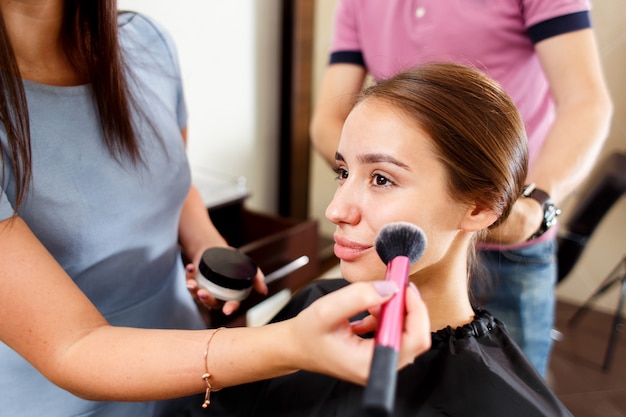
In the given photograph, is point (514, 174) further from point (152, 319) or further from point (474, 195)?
point (152, 319)

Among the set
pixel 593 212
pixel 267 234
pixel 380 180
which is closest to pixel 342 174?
pixel 380 180

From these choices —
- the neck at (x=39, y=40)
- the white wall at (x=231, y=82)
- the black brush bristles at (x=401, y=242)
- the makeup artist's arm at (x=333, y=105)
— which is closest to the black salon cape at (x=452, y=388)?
the black brush bristles at (x=401, y=242)

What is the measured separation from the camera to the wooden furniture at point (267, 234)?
1693 mm

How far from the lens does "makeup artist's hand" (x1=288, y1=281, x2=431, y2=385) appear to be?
450mm

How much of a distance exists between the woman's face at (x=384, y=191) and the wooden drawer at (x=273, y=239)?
2.92 feet

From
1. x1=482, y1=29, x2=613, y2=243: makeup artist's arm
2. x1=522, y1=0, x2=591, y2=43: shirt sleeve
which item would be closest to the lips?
x1=482, y1=29, x2=613, y2=243: makeup artist's arm

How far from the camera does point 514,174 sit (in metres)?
0.75

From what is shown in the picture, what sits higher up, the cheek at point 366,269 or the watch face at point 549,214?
the watch face at point 549,214

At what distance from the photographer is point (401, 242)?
56cm

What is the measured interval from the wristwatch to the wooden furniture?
0.93 meters

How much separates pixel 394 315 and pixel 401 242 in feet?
0.46

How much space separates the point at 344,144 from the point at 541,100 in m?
0.65

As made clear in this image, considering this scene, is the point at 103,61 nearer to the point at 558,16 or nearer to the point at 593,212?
the point at 558,16

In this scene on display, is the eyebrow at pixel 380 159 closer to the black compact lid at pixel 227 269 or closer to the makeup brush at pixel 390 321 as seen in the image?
the makeup brush at pixel 390 321
